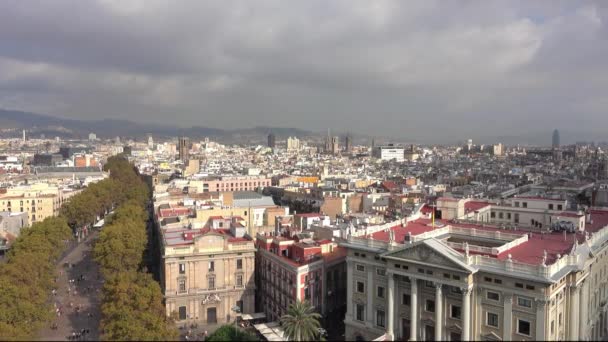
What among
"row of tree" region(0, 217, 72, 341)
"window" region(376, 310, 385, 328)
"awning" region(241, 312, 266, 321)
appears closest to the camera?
"window" region(376, 310, 385, 328)

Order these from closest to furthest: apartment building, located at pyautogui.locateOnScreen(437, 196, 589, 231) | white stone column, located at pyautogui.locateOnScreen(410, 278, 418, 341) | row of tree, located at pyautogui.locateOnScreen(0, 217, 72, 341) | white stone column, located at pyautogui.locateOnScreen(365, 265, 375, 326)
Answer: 1. white stone column, located at pyautogui.locateOnScreen(410, 278, 418, 341)
2. white stone column, located at pyautogui.locateOnScreen(365, 265, 375, 326)
3. row of tree, located at pyautogui.locateOnScreen(0, 217, 72, 341)
4. apartment building, located at pyautogui.locateOnScreen(437, 196, 589, 231)

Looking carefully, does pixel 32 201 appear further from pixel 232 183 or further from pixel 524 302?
pixel 524 302

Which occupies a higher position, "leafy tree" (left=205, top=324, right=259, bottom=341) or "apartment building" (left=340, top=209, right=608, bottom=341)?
"apartment building" (left=340, top=209, right=608, bottom=341)

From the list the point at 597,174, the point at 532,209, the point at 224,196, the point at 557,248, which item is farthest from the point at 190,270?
the point at 597,174

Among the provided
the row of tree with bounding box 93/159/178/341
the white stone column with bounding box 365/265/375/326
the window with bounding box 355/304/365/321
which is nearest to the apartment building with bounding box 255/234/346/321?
the window with bounding box 355/304/365/321

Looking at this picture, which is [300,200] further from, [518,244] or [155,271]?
[518,244]

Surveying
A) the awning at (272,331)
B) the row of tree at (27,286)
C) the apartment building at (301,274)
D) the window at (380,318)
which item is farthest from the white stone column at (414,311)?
the row of tree at (27,286)

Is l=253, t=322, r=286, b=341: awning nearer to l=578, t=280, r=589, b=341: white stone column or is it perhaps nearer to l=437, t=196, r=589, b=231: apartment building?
l=578, t=280, r=589, b=341: white stone column
